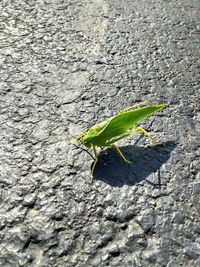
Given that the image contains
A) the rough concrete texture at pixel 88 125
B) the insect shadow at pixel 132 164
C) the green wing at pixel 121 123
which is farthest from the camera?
the green wing at pixel 121 123

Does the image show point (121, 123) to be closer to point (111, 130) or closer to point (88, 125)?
point (111, 130)

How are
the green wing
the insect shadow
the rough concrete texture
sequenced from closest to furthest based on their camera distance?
the rough concrete texture, the insect shadow, the green wing

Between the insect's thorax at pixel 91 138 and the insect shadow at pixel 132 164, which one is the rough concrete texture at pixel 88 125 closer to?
the insect shadow at pixel 132 164

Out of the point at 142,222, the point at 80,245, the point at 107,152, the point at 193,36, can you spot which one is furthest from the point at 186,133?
the point at 193,36

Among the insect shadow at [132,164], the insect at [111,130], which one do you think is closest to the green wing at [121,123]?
the insect at [111,130]

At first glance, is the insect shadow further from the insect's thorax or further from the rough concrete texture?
the insect's thorax

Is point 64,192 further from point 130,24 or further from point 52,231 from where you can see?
point 130,24

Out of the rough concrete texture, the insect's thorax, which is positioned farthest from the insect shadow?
the insect's thorax
